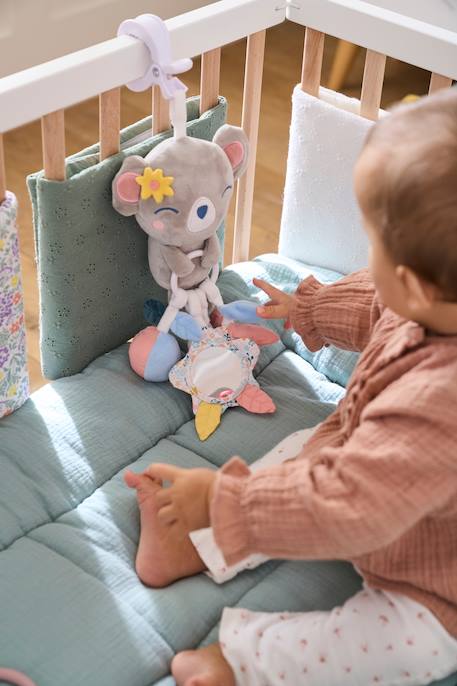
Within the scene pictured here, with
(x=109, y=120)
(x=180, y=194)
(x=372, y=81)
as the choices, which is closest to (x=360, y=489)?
(x=180, y=194)

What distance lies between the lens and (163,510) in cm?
101

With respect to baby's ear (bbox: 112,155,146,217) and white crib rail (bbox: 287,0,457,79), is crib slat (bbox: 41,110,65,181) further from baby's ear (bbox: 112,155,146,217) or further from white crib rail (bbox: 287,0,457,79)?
white crib rail (bbox: 287,0,457,79)

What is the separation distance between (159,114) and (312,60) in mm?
265

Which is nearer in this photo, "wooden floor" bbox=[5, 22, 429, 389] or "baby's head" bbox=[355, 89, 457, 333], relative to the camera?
"baby's head" bbox=[355, 89, 457, 333]

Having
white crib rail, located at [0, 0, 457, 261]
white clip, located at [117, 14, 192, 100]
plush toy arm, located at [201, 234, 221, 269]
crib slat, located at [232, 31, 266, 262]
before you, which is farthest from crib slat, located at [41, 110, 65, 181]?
crib slat, located at [232, 31, 266, 262]

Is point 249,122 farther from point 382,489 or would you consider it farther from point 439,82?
point 382,489

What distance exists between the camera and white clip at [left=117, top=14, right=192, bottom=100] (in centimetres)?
117

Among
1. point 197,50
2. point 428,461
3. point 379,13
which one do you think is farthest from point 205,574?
point 379,13

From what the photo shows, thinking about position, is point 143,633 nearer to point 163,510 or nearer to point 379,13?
point 163,510

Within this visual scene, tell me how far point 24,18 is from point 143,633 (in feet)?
5.59

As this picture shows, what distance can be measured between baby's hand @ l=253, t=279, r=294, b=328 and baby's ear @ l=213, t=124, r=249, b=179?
0.54 feet

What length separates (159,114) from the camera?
1.30 metres

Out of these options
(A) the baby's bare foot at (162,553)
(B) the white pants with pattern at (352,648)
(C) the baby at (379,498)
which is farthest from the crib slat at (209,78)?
(B) the white pants with pattern at (352,648)

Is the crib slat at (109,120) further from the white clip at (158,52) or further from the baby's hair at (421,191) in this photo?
the baby's hair at (421,191)
